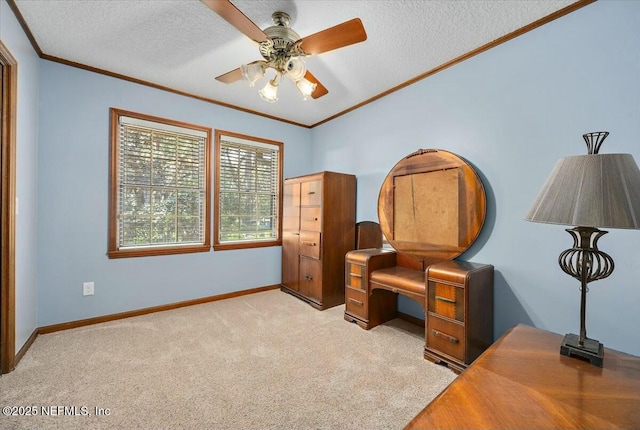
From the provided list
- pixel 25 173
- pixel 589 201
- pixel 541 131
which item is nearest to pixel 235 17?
pixel 589 201

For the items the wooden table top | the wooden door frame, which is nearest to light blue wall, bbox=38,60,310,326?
the wooden door frame

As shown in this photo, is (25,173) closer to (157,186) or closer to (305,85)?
(157,186)

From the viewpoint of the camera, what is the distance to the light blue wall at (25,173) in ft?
6.59

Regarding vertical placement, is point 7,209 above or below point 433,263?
above

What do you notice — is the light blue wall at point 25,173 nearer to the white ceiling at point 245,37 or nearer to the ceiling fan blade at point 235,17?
the white ceiling at point 245,37

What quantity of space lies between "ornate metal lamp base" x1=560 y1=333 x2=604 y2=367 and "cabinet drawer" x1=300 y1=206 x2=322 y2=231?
7.94 feet

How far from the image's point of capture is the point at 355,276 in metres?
2.83

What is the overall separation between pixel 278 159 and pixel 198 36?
2041 mm

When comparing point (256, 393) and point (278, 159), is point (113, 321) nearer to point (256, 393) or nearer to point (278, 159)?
point (256, 393)

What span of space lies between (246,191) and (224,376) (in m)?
2.44

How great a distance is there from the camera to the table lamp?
918mm

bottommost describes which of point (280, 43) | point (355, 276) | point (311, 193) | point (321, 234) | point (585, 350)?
point (355, 276)

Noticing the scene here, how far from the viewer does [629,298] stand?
1686mm

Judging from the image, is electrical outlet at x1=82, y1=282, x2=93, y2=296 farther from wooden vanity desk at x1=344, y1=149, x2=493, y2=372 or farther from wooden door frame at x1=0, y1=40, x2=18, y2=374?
wooden vanity desk at x1=344, y1=149, x2=493, y2=372
